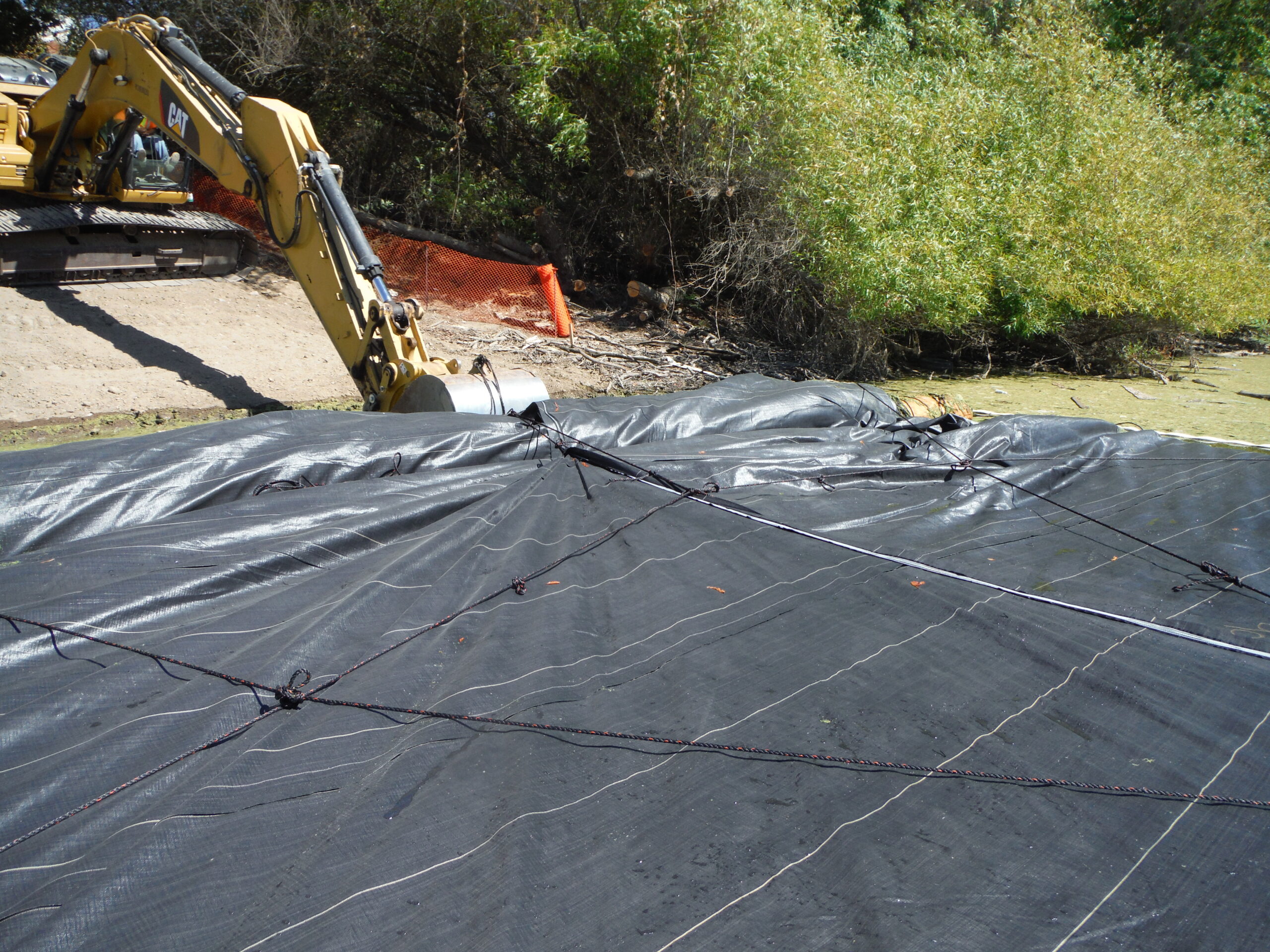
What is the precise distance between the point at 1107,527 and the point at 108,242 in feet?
29.6

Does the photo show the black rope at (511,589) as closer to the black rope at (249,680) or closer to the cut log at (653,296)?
the black rope at (249,680)

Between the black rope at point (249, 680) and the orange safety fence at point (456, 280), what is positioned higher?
the orange safety fence at point (456, 280)

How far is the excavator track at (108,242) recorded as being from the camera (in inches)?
298

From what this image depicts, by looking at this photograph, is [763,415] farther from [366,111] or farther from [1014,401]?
[366,111]

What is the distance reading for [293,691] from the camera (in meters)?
2.28

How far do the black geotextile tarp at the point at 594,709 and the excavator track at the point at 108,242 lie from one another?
549 centimetres

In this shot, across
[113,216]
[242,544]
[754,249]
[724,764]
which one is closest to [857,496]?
[724,764]

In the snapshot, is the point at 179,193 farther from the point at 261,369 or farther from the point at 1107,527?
the point at 1107,527

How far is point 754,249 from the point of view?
388 inches

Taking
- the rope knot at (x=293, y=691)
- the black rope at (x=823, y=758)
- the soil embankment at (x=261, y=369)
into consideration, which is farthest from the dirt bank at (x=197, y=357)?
the black rope at (x=823, y=758)

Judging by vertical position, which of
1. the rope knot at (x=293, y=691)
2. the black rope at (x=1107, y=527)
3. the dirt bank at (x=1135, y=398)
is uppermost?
the black rope at (x=1107, y=527)

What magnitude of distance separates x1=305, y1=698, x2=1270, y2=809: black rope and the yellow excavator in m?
2.71

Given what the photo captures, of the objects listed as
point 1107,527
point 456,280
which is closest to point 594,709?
point 1107,527

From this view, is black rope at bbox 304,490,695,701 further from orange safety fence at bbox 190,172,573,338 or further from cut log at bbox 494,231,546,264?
cut log at bbox 494,231,546,264
